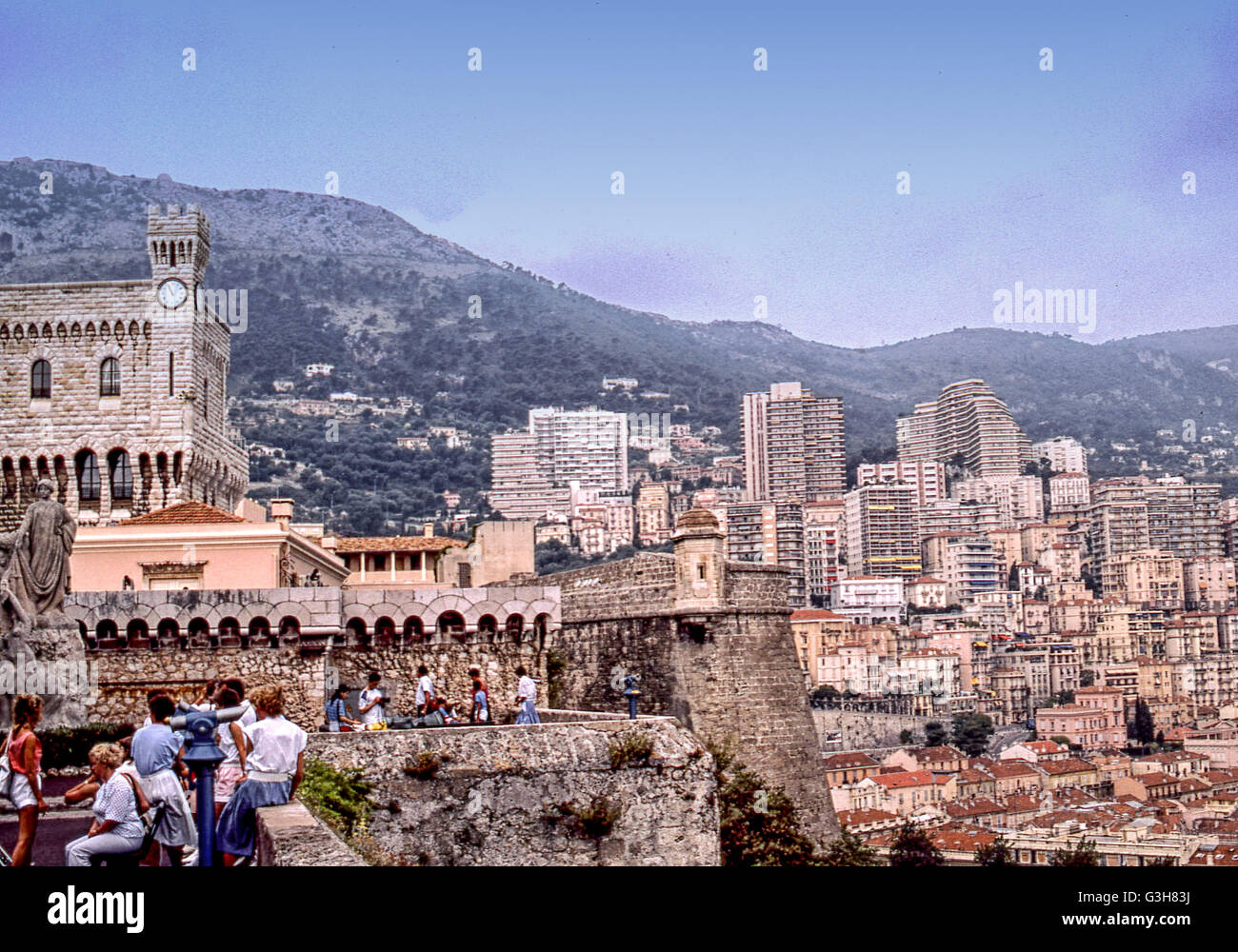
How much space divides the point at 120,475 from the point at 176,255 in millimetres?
5955

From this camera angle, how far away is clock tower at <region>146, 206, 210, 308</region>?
1391 inches

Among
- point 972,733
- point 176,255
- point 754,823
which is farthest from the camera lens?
point 972,733

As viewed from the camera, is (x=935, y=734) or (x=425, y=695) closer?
(x=425, y=695)

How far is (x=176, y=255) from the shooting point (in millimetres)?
36094

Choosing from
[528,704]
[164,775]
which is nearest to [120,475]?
[528,704]

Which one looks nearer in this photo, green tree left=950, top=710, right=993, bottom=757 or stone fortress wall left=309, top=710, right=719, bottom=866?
stone fortress wall left=309, top=710, right=719, bottom=866

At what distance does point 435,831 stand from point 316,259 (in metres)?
115

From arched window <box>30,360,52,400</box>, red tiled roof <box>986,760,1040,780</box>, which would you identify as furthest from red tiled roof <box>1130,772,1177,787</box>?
arched window <box>30,360,52,400</box>

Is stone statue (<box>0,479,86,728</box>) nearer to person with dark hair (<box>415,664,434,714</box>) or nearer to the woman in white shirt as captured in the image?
person with dark hair (<box>415,664,434,714</box>)

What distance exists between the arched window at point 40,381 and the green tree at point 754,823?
A: 64.9 ft

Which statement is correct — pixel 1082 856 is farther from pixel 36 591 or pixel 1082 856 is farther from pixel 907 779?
pixel 907 779

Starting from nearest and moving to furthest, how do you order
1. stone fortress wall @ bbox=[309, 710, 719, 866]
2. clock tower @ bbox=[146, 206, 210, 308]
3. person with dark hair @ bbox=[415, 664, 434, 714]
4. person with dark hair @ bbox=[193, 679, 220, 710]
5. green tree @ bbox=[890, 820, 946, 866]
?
person with dark hair @ bbox=[193, 679, 220, 710], stone fortress wall @ bbox=[309, 710, 719, 866], person with dark hair @ bbox=[415, 664, 434, 714], clock tower @ bbox=[146, 206, 210, 308], green tree @ bbox=[890, 820, 946, 866]

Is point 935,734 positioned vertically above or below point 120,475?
below

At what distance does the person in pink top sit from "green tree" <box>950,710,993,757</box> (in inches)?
2692
